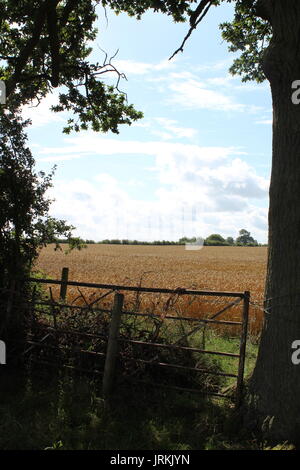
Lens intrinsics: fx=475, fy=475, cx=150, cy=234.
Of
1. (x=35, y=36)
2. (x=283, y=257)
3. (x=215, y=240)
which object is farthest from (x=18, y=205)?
(x=215, y=240)

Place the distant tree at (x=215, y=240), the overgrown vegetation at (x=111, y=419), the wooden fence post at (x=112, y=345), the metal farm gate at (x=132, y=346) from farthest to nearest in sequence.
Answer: the distant tree at (x=215, y=240)
the wooden fence post at (x=112, y=345)
the metal farm gate at (x=132, y=346)
the overgrown vegetation at (x=111, y=419)

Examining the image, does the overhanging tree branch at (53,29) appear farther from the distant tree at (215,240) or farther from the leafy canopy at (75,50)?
the distant tree at (215,240)

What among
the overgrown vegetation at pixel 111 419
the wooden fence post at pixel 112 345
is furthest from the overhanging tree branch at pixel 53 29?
the overgrown vegetation at pixel 111 419

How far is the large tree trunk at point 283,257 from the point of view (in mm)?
5453

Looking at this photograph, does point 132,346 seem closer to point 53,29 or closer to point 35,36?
point 35,36

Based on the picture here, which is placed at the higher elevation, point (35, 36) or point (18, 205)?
point (35, 36)

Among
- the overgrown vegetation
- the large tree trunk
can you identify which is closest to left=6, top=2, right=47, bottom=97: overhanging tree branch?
the large tree trunk

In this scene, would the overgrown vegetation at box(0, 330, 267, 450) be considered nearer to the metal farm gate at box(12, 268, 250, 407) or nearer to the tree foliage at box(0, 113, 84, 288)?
the metal farm gate at box(12, 268, 250, 407)

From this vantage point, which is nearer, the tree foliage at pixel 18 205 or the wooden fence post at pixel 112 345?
the wooden fence post at pixel 112 345

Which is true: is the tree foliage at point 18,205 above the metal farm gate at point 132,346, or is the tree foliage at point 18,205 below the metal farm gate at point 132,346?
above

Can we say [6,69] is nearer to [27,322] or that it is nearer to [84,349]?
[27,322]

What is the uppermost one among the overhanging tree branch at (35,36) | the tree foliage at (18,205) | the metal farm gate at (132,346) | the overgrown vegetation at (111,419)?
the overhanging tree branch at (35,36)

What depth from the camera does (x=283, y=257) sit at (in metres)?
5.66

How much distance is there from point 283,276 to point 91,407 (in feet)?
10.0
